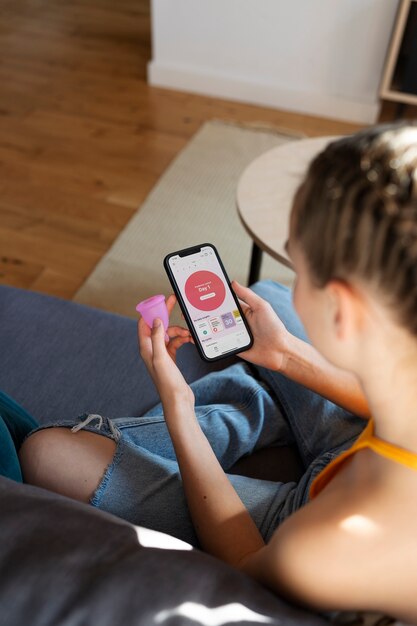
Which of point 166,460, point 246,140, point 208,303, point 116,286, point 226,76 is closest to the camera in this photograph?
point 166,460


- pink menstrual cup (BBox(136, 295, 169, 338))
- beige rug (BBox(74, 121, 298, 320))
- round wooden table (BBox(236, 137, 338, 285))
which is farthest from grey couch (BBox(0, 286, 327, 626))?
beige rug (BBox(74, 121, 298, 320))

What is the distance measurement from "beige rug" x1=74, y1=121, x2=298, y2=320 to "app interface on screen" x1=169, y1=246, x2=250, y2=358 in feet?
2.72

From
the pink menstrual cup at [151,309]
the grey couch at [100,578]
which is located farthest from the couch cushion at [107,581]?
the pink menstrual cup at [151,309]

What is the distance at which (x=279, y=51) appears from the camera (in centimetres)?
260

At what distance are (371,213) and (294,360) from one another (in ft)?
1.79

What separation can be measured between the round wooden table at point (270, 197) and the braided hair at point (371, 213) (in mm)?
854

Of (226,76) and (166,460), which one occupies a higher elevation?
(166,460)

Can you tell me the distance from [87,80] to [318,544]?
2.82 meters

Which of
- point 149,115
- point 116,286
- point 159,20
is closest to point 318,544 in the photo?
point 116,286

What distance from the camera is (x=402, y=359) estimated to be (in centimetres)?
52

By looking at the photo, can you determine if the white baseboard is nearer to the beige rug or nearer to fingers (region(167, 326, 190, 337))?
the beige rug

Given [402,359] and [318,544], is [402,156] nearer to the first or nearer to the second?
[402,359]

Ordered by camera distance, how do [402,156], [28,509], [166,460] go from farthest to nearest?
[166,460]
[28,509]
[402,156]

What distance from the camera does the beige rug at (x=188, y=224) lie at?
1906 mm
